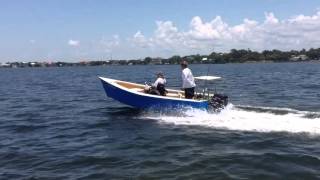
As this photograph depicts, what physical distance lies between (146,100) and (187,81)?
199cm

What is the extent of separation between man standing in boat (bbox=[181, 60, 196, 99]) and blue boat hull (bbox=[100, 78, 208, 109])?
4.20 ft

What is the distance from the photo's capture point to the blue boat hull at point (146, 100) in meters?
19.2

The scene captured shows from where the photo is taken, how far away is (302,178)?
10.5 metres

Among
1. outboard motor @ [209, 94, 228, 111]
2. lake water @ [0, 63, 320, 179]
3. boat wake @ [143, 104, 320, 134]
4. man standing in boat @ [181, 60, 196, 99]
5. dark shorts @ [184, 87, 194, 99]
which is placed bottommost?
lake water @ [0, 63, 320, 179]

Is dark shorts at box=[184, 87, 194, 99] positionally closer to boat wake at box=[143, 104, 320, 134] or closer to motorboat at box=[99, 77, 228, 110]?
motorboat at box=[99, 77, 228, 110]

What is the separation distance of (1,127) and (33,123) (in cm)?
140

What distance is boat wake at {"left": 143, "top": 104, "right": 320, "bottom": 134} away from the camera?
51.8 ft

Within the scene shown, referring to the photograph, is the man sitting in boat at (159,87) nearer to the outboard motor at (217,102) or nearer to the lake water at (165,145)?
the lake water at (165,145)

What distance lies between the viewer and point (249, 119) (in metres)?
17.6

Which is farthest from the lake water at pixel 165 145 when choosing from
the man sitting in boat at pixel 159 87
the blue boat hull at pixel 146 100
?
the man sitting in boat at pixel 159 87

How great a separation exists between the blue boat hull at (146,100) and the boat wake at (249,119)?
0.99 feet

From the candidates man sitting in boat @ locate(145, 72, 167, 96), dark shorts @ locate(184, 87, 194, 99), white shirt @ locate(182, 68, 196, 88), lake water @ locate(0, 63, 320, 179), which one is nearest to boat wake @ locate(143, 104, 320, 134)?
lake water @ locate(0, 63, 320, 179)

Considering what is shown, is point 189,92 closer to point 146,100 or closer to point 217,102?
point 217,102

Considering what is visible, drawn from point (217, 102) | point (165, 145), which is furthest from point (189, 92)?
point (165, 145)
